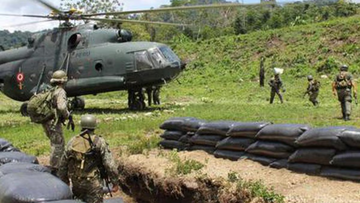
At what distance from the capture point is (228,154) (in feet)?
29.6

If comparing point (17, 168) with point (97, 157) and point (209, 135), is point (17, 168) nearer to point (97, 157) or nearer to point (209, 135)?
point (97, 157)

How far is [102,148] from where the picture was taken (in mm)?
5777

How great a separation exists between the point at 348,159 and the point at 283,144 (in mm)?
1334

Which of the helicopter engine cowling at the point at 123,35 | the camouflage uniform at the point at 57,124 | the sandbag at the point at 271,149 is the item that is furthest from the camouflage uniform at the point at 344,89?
the camouflage uniform at the point at 57,124

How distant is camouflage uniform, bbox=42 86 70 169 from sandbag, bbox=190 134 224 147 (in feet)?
9.16

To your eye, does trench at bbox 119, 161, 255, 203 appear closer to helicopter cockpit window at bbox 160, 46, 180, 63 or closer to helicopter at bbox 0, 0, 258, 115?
helicopter at bbox 0, 0, 258, 115

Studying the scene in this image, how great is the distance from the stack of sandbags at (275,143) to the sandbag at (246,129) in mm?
130

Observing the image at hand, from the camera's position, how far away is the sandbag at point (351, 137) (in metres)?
6.62

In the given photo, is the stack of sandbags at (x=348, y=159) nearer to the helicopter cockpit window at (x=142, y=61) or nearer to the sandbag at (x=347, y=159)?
the sandbag at (x=347, y=159)

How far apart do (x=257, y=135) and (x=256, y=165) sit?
19.4 inches

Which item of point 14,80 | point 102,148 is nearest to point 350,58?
point 14,80

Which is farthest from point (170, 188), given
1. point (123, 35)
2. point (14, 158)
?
point (123, 35)

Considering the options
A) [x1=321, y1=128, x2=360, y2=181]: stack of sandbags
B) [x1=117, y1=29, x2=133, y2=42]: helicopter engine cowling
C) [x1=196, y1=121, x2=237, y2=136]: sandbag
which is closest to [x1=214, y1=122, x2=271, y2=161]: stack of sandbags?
[x1=196, y1=121, x2=237, y2=136]: sandbag

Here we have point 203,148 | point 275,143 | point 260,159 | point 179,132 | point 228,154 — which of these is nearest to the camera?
point 275,143
